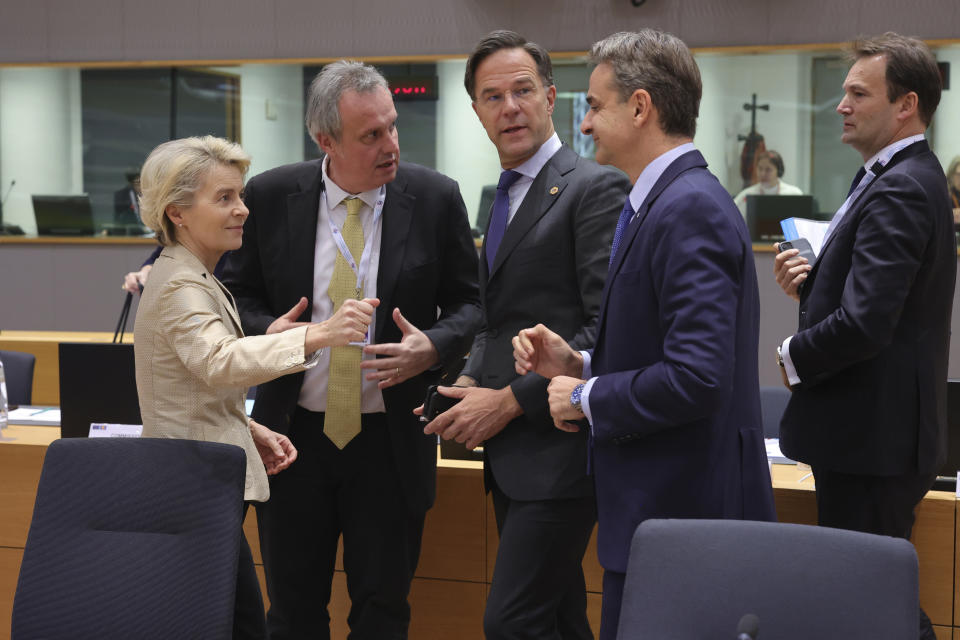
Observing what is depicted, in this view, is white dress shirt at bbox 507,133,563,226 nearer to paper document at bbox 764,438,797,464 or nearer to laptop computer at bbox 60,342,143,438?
paper document at bbox 764,438,797,464

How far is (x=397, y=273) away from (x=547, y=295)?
44 cm

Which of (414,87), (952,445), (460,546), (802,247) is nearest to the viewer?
(802,247)

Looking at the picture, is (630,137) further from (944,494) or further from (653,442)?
(944,494)

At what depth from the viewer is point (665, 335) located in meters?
1.73

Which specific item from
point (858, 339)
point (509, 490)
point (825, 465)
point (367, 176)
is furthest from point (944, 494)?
point (367, 176)

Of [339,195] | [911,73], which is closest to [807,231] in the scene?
[911,73]

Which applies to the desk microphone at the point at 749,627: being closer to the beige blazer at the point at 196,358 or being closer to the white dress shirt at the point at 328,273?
the beige blazer at the point at 196,358

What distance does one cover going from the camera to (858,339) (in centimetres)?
217

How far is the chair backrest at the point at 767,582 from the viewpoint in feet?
4.73

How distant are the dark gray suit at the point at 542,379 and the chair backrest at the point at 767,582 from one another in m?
0.61

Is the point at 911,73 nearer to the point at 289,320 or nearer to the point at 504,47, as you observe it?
the point at 504,47

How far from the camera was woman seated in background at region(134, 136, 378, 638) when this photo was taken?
2.10 metres

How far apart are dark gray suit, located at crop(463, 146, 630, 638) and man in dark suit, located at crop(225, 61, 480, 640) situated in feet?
0.85

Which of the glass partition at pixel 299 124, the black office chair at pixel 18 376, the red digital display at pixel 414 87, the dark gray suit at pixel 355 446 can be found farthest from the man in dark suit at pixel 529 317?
the red digital display at pixel 414 87
